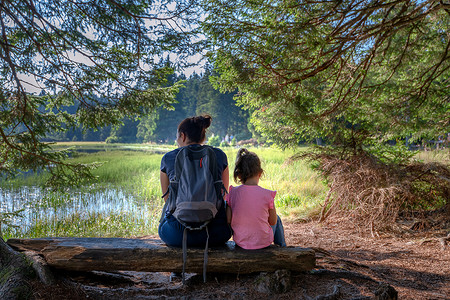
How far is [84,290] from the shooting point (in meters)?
2.61

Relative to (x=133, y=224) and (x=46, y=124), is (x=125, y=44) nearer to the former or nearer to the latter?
(x=46, y=124)

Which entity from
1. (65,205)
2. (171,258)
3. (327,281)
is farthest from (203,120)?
(65,205)

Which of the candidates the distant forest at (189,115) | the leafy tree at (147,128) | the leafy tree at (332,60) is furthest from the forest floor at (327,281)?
the leafy tree at (147,128)

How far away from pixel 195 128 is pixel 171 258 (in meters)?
1.15

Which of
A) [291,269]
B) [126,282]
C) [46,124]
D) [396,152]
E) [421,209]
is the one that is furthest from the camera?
[396,152]

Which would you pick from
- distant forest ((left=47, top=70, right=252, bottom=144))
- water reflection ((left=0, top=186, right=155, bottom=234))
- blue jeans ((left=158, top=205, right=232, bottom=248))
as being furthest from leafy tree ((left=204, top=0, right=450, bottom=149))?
distant forest ((left=47, top=70, right=252, bottom=144))

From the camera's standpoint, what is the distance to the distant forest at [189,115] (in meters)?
21.6

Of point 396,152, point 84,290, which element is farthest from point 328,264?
point 396,152

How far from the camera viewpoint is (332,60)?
13.5 feet

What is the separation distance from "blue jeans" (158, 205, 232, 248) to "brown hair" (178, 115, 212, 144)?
662 mm

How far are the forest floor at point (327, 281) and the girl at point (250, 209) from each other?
33 cm

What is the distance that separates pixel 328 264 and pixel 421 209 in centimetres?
323

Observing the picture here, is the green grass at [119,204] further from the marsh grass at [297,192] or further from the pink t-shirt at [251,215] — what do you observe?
the pink t-shirt at [251,215]

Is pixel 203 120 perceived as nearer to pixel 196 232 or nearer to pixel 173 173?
pixel 173 173
